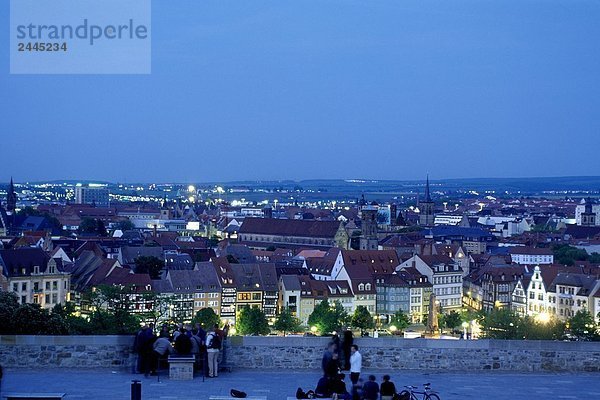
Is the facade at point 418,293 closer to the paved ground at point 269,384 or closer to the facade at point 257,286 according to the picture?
the facade at point 257,286

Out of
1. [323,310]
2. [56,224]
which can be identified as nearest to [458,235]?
[56,224]

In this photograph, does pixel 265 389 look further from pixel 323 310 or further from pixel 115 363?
pixel 323 310

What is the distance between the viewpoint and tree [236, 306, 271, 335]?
53344mm

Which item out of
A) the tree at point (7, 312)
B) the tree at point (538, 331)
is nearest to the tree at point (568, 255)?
the tree at point (538, 331)

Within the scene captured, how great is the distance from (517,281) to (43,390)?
6497cm

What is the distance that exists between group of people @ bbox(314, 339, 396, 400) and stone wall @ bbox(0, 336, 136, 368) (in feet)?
10.5

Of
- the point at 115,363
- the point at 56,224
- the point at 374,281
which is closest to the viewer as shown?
the point at 115,363

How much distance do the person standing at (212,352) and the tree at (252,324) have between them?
38.4 m

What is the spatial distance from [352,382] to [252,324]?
40273mm

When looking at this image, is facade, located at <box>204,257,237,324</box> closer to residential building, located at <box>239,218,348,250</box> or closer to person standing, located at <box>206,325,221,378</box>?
residential building, located at <box>239,218,348,250</box>

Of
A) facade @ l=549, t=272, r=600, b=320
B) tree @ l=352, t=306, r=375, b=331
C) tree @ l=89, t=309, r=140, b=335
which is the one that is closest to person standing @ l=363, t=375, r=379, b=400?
tree @ l=89, t=309, r=140, b=335

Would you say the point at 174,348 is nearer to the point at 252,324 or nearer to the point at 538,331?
the point at 538,331

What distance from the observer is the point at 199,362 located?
49.2ft

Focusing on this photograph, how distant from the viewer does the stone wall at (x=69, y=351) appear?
50.3 feet
